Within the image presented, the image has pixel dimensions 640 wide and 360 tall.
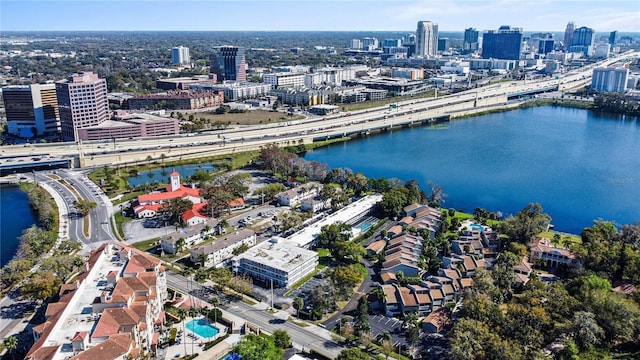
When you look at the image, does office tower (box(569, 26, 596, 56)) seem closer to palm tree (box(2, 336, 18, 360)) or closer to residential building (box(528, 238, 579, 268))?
residential building (box(528, 238, 579, 268))

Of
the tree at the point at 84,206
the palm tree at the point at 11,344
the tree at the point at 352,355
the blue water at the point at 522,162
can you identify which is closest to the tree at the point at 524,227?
the blue water at the point at 522,162

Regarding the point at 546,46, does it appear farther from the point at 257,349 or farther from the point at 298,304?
the point at 257,349

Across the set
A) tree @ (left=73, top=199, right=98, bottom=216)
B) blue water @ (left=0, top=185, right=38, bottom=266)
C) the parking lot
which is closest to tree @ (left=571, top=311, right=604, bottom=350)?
the parking lot

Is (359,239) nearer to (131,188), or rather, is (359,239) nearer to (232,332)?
(232,332)

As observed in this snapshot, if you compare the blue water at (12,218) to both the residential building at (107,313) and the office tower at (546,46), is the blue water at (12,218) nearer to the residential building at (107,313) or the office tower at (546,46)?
the residential building at (107,313)

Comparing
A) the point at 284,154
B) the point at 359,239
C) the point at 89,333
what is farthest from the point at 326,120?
the point at 89,333
